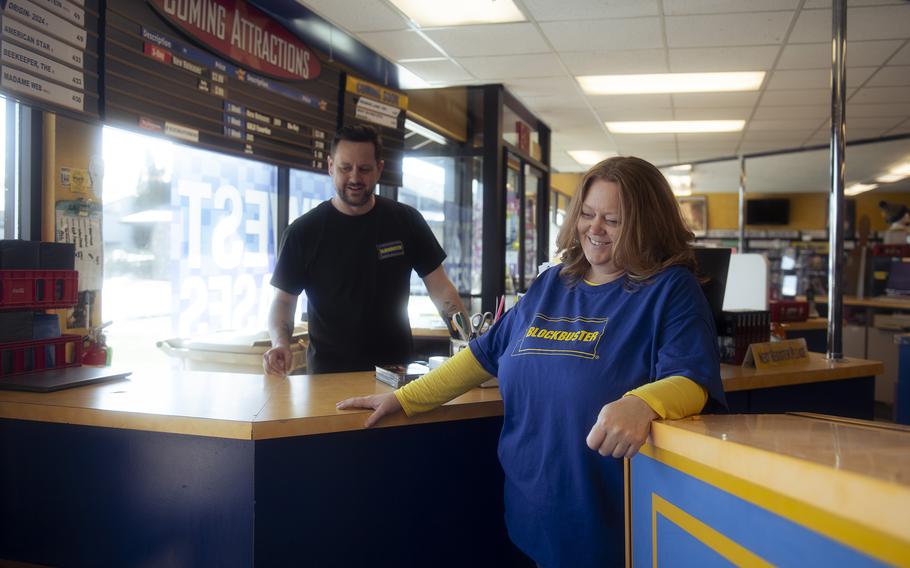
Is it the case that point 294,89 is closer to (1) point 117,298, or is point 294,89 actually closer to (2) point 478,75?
(1) point 117,298

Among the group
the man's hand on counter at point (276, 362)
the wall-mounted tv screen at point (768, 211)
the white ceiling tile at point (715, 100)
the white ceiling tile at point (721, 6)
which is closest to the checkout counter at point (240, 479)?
the man's hand on counter at point (276, 362)

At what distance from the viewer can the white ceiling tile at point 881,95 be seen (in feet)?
19.4

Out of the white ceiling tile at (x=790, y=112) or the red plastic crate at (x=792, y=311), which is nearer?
the red plastic crate at (x=792, y=311)

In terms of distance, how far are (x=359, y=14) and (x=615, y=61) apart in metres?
1.94

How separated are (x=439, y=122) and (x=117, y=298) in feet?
10.9

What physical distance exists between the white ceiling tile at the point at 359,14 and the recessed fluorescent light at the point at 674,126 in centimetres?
373

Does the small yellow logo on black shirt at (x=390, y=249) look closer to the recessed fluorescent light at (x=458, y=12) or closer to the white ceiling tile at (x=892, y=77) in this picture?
the recessed fluorescent light at (x=458, y=12)

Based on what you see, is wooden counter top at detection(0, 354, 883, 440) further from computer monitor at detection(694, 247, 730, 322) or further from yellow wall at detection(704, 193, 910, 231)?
yellow wall at detection(704, 193, 910, 231)

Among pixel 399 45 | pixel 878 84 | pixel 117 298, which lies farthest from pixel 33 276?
pixel 878 84

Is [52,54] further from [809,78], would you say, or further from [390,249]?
[809,78]

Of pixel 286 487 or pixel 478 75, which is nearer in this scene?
pixel 286 487

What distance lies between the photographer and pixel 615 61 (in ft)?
17.1

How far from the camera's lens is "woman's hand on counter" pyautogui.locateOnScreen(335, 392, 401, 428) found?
5.65ft

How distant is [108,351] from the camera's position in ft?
9.46
